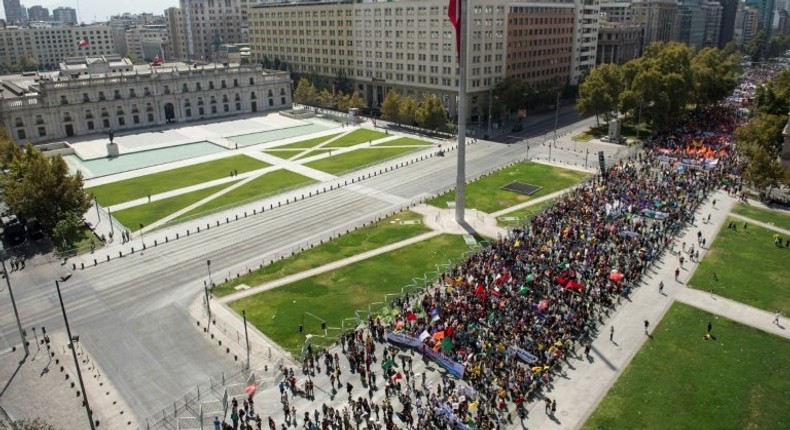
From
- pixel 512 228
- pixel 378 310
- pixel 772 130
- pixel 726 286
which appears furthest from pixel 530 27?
pixel 378 310

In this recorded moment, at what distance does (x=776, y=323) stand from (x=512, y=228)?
2800 cm

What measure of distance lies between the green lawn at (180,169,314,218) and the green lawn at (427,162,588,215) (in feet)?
78.0

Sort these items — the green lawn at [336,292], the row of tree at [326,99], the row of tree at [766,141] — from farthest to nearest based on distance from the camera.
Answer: the row of tree at [326,99] < the row of tree at [766,141] < the green lawn at [336,292]

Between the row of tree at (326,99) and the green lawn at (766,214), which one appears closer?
the green lawn at (766,214)

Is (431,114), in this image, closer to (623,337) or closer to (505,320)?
(505,320)

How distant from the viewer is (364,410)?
3584cm

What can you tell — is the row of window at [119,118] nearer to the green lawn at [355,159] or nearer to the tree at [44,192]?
the tree at [44,192]

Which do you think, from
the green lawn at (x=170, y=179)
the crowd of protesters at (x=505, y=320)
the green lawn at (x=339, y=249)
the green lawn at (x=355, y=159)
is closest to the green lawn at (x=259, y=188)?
the green lawn at (x=355, y=159)

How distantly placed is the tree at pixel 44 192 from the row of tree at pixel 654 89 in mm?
93675

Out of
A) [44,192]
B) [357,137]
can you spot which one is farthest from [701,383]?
[357,137]

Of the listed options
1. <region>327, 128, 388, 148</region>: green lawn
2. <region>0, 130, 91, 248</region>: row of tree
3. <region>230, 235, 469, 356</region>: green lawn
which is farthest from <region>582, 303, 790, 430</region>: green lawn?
<region>327, 128, 388, 148</region>: green lawn

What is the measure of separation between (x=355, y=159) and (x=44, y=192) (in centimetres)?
4983

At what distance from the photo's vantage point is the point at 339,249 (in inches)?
2475

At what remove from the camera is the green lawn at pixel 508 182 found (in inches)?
3024
